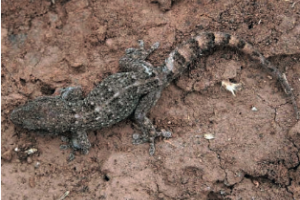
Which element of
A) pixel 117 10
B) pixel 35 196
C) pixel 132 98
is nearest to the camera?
pixel 35 196

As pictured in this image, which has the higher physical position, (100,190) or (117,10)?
(117,10)

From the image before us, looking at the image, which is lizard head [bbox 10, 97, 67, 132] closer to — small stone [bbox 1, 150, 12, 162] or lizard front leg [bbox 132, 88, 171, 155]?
small stone [bbox 1, 150, 12, 162]

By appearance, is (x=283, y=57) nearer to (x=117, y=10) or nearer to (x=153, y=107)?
(x=153, y=107)

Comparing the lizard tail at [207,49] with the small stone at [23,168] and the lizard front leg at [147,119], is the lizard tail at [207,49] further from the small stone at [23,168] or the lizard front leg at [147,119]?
the small stone at [23,168]

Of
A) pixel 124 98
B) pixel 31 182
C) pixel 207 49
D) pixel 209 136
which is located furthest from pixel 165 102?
pixel 31 182

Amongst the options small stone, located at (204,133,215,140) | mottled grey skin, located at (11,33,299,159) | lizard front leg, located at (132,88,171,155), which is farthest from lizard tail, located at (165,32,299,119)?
small stone, located at (204,133,215,140)

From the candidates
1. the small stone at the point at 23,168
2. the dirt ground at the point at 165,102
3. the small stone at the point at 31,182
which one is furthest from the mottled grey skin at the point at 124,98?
the small stone at the point at 31,182

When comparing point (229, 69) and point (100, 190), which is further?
point (229, 69)

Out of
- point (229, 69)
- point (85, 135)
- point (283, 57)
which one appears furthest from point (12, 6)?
point (283, 57)
